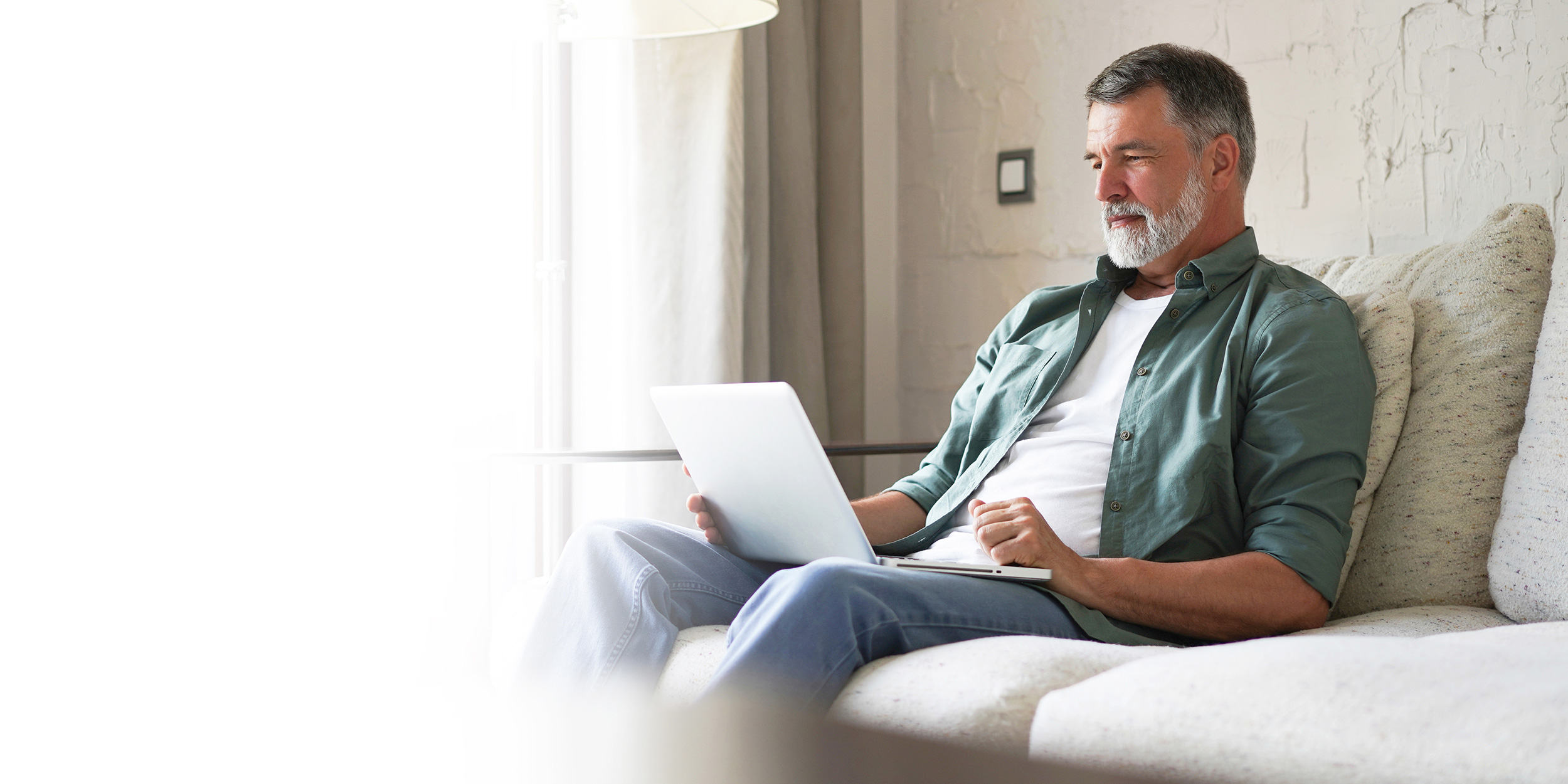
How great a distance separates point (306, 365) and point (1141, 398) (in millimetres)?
1217

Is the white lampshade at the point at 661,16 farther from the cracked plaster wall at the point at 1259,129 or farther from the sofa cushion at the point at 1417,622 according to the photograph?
the sofa cushion at the point at 1417,622

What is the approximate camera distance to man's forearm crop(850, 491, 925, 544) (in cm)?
167

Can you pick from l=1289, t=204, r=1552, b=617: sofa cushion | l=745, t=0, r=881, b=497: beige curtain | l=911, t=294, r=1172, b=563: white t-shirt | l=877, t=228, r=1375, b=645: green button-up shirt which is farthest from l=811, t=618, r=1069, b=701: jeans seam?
l=745, t=0, r=881, b=497: beige curtain

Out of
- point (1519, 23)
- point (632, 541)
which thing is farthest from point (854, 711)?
point (1519, 23)

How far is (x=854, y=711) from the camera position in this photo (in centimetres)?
107

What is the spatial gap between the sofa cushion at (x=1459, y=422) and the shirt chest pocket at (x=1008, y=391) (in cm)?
46

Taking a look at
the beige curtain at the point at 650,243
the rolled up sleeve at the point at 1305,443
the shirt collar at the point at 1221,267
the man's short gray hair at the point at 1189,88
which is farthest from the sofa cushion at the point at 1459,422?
the beige curtain at the point at 650,243

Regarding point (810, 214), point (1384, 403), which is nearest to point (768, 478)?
point (1384, 403)

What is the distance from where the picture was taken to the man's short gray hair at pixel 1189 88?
5.35ft

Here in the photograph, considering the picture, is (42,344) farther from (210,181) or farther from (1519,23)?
(1519,23)

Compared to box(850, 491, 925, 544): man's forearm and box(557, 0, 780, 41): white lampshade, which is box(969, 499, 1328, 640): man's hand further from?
box(557, 0, 780, 41): white lampshade

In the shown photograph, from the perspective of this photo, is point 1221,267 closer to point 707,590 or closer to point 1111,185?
point 1111,185

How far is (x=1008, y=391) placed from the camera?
172 centimetres

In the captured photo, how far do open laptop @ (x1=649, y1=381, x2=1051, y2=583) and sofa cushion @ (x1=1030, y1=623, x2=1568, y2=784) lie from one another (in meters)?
0.38
